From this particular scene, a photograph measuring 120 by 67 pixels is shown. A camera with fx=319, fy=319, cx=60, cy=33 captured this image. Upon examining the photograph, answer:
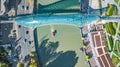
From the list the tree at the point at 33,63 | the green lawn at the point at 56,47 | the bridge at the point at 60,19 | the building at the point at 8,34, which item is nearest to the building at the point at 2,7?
the building at the point at 8,34

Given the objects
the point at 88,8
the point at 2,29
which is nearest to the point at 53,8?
the point at 88,8

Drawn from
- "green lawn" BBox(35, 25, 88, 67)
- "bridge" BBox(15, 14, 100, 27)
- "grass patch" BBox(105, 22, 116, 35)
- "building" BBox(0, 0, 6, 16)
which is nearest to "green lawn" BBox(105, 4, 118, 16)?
"grass patch" BBox(105, 22, 116, 35)

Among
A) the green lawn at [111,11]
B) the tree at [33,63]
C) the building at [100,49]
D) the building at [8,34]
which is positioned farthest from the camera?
the building at [8,34]

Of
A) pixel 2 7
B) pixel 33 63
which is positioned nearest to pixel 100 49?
pixel 33 63

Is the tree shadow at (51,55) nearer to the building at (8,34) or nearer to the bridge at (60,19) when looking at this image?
the bridge at (60,19)

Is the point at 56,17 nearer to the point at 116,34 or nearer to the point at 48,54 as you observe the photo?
the point at 48,54

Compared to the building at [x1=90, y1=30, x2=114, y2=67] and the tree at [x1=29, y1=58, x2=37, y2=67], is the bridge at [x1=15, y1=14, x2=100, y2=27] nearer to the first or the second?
the building at [x1=90, y1=30, x2=114, y2=67]

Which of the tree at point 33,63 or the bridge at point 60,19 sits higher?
the bridge at point 60,19

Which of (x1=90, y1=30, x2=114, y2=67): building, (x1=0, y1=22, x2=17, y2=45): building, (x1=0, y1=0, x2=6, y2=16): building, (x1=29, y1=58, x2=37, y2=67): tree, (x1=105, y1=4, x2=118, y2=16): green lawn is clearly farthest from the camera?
(x1=0, y1=22, x2=17, y2=45): building
